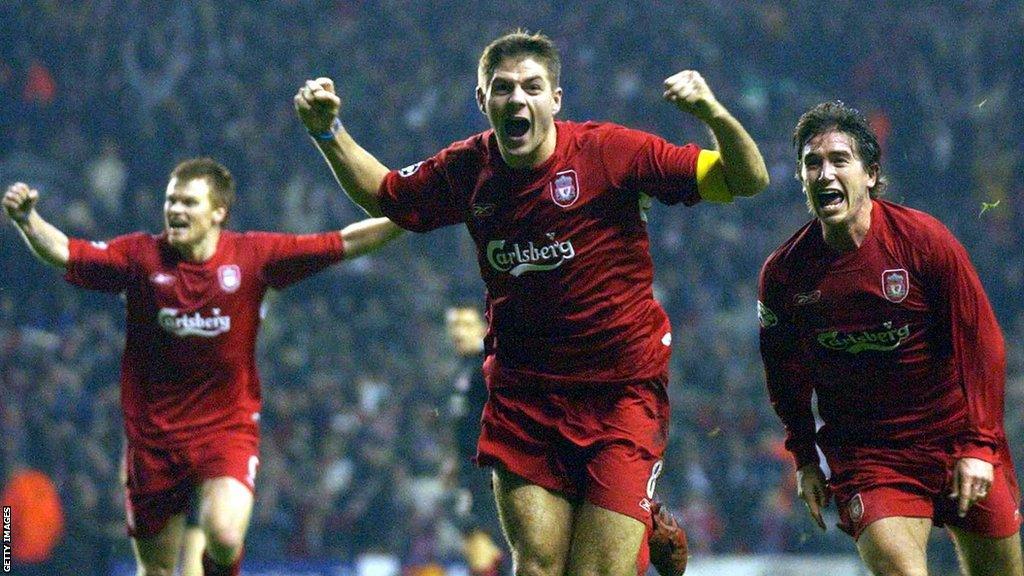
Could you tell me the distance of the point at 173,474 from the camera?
21.7 ft

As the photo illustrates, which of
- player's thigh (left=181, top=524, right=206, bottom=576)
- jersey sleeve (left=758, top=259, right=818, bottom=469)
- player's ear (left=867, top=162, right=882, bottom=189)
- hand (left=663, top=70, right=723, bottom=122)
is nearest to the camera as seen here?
hand (left=663, top=70, right=723, bottom=122)

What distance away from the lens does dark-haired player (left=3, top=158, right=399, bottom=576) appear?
21.6ft

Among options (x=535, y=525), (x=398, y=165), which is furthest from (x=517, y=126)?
(x=398, y=165)

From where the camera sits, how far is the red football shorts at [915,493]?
475cm

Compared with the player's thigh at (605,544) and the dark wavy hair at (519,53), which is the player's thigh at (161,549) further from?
the dark wavy hair at (519,53)

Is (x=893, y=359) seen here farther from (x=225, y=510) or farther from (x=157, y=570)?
(x=157, y=570)

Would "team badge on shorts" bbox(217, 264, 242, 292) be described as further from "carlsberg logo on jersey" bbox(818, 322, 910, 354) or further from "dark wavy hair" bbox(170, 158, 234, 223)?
"carlsberg logo on jersey" bbox(818, 322, 910, 354)

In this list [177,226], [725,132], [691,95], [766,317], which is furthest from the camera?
[177,226]

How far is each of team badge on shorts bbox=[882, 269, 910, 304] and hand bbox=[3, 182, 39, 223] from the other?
3.98 m

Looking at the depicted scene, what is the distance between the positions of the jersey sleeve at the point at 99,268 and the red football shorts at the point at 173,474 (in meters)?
0.82

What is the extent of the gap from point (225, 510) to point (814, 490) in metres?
2.69

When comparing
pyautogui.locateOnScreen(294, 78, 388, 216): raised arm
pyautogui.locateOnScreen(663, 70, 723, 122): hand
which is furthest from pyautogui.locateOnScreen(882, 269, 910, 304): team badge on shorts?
pyautogui.locateOnScreen(294, 78, 388, 216): raised arm

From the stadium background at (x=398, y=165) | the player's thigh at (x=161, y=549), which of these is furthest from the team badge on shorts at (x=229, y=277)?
the stadium background at (x=398, y=165)

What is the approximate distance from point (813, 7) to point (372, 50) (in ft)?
17.3
